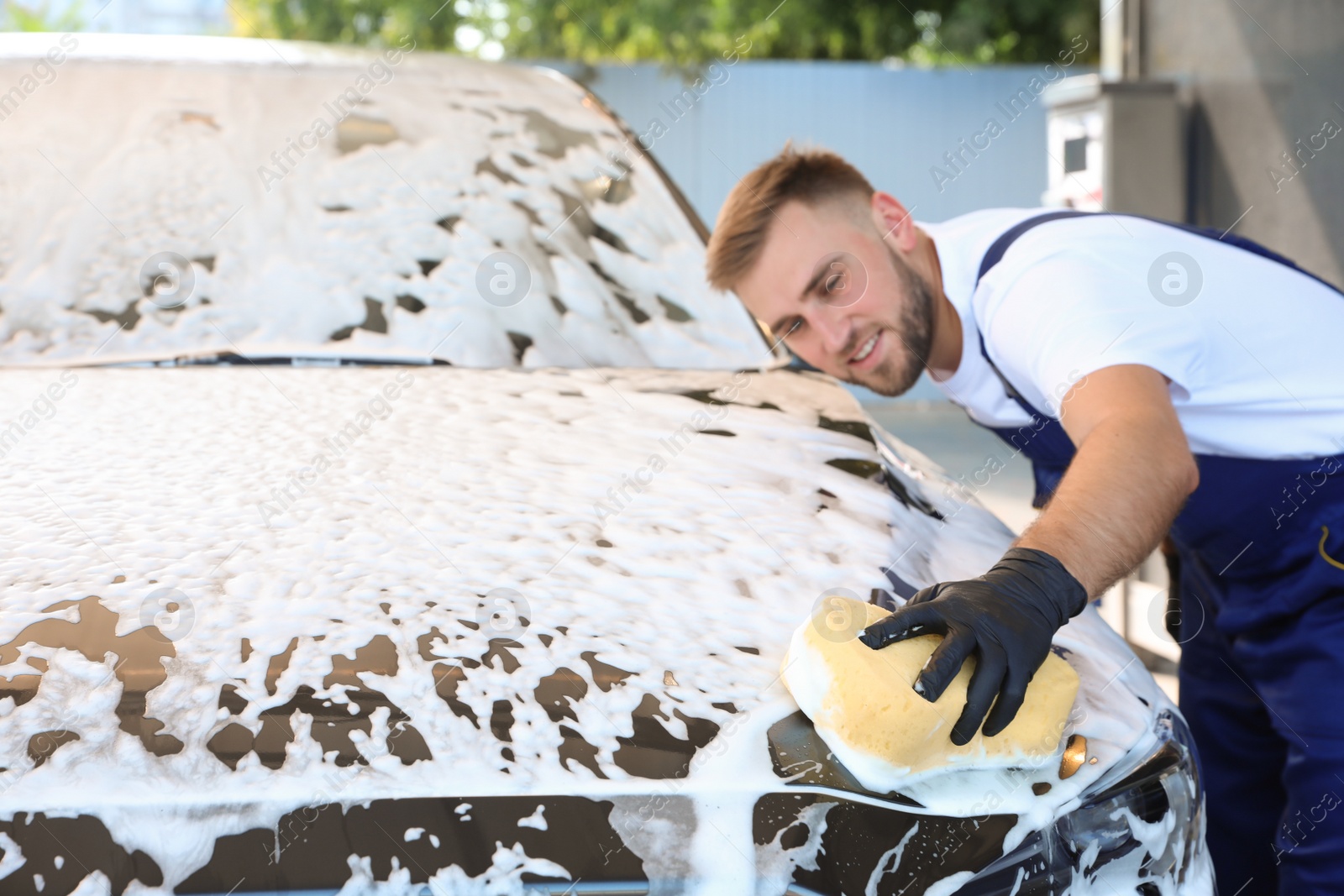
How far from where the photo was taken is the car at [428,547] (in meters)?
0.57

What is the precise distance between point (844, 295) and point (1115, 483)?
610 mm

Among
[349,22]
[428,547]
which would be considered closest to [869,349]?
[428,547]

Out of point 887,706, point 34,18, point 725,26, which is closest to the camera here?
point 887,706

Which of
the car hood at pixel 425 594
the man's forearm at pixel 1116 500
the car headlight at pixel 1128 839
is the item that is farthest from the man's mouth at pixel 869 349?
the car headlight at pixel 1128 839

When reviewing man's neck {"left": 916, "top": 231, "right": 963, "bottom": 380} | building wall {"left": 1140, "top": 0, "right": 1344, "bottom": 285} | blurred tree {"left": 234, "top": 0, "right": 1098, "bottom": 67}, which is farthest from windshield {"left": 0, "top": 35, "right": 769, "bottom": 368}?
blurred tree {"left": 234, "top": 0, "right": 1098, "bottom": 67}

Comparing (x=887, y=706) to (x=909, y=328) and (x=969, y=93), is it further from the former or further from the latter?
(x=969, y=93)

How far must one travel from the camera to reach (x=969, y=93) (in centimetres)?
838

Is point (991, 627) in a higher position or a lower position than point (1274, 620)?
higher

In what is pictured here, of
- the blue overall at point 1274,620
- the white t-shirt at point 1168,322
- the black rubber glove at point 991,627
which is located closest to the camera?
the black rubber glove at point 991,627

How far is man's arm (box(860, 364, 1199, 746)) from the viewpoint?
69 cm

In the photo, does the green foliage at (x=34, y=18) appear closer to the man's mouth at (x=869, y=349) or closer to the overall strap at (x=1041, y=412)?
the man's mouth at (x=869, y=349)

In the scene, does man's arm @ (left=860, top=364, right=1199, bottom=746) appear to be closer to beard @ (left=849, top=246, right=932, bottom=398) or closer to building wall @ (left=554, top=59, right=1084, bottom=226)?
beard @ (left=849, top=246, right=932, bottom=398)

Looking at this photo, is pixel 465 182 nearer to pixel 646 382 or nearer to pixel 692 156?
pixel 646 382

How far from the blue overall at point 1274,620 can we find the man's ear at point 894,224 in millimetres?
159
